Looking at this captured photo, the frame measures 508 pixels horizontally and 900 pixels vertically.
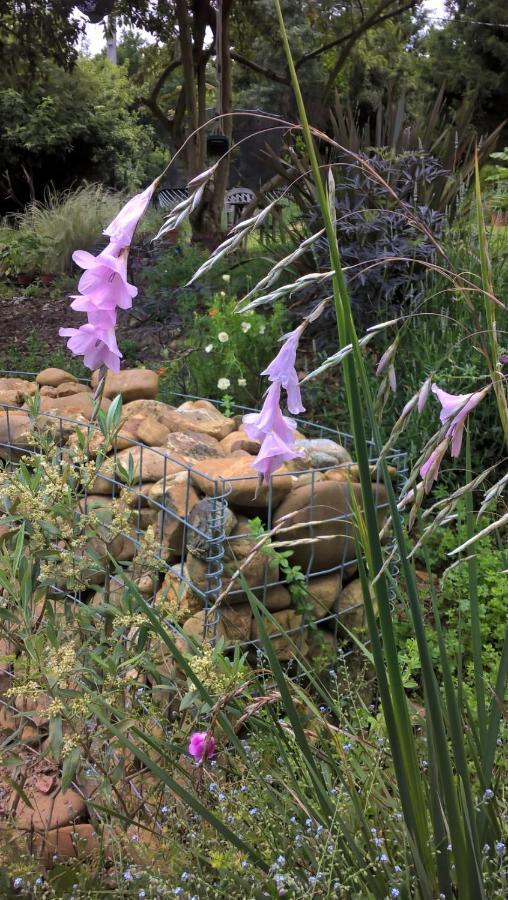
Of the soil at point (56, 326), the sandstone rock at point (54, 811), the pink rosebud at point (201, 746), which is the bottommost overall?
the sandstone rock at point (54, 811)

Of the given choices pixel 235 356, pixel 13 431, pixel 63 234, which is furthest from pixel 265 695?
pixel 63 234

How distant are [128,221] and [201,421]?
2.08m

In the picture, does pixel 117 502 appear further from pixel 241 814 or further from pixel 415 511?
pixel 415 511

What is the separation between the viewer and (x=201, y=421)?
2871mm

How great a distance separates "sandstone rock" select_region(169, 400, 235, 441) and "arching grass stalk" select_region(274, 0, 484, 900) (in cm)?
188

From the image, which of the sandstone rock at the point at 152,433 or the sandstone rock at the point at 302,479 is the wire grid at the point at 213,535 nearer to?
the sandstone rock at the point at 302,479

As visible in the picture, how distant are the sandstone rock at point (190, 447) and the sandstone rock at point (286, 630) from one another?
0.57 m

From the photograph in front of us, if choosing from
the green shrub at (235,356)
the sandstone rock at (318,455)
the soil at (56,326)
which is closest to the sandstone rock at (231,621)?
the sandstone rock at (318,455)

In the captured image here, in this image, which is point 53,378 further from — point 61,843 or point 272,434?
point 272,434

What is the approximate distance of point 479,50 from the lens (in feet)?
76.4

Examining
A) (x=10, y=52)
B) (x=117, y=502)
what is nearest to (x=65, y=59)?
(x=10, y=52)

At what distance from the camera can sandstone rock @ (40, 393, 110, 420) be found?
2.84 meters

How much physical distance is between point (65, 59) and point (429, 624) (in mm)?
10793

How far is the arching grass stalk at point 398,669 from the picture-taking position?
0.82 metres
